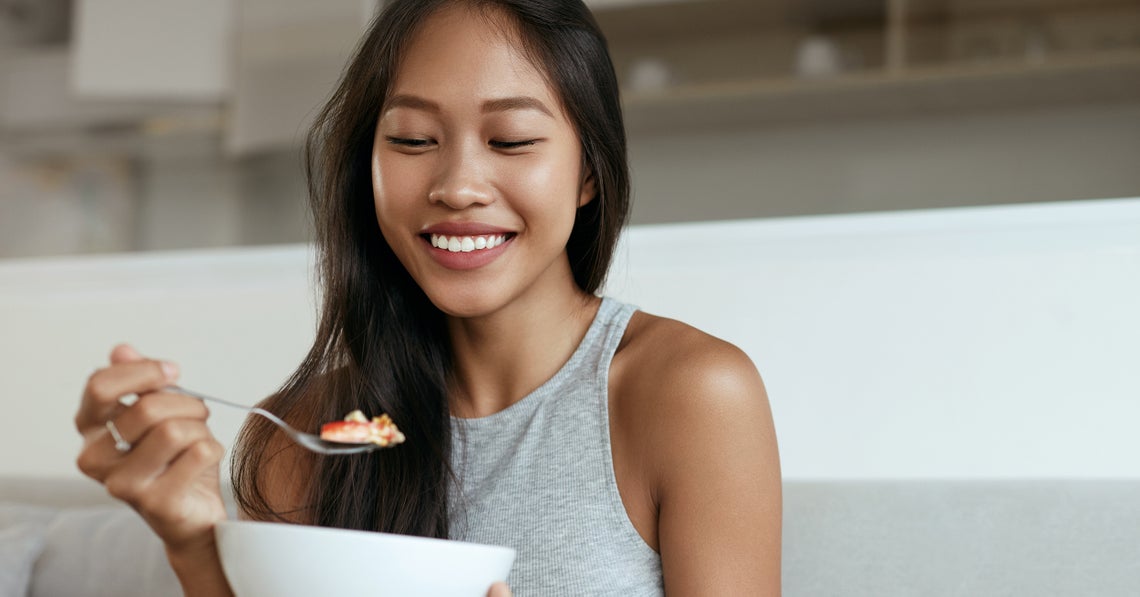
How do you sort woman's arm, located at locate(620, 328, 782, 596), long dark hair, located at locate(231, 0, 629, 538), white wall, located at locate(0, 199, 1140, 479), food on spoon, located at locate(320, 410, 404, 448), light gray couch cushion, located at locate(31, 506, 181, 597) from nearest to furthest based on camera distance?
food on spoon, located at locate(320, 410, 404, 448), woman's arm, located at locate(620, 328, 782, 596), long dark hair, located at locate(231, 0, 629, 538), white wall, located at locate(0, 199, 1140, 479), light gray couch cushion, located at locate(31, 506, 181, 597)

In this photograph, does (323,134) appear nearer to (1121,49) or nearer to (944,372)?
(944,372)

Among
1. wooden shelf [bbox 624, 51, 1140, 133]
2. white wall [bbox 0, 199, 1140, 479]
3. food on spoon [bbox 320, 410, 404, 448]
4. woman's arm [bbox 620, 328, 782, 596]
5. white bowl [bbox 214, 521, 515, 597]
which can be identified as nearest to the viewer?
white bowl [bbox 214, 521, 515, 597]

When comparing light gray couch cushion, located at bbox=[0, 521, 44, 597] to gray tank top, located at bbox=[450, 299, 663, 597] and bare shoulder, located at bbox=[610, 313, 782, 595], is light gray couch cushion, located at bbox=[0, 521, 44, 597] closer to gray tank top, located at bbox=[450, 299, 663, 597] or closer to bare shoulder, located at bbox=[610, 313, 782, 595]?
gray tank top, located at bbox=[450, 299, 663, 597]

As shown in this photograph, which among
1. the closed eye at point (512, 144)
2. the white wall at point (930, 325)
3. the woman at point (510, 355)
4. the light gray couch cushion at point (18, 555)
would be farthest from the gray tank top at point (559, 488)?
the light gray couch cushion at point (18, 555)

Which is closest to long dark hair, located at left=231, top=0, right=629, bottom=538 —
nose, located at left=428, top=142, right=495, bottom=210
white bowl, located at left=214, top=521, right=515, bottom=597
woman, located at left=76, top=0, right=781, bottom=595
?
woman, located at left=76, top=0, right=781, bottom=595

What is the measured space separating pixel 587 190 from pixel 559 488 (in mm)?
308

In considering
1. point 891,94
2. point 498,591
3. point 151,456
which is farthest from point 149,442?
point 891,94

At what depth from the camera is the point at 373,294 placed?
1211 mm

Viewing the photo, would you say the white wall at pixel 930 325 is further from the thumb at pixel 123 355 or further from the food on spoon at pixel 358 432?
the thumb at pixel 123 355

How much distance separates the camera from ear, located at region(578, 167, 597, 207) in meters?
1.13

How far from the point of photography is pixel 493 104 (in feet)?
3.36

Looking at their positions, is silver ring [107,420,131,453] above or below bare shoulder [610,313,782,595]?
above

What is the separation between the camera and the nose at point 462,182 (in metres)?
1.00

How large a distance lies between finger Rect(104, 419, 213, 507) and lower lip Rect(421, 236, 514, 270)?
0.33 metres
